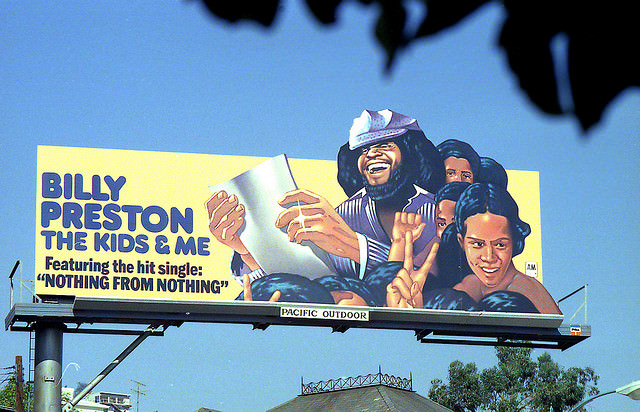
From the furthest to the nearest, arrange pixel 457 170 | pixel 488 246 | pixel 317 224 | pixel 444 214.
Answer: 1. pixel 457 170
2. pixel 444 214
3. pixel 488 246
4. pixel 317 224

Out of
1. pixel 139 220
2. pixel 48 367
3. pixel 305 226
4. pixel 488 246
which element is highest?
pixel 305 226

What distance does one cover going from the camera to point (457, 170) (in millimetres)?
30188

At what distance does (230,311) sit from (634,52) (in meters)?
26.2

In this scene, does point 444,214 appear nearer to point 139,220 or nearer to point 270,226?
point 270,226

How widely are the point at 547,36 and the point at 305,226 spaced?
27.3 m

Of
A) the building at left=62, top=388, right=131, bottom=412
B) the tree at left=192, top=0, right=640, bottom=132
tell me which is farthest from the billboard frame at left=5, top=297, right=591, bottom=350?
the building at left=62, top=388, right=131, bottom=412

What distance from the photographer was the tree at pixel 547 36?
1.62 m

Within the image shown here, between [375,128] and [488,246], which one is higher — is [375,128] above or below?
above

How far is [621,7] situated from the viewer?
1.64 m

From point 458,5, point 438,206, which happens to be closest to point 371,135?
point 438,206

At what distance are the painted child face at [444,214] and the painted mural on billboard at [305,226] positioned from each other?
0.04 meters

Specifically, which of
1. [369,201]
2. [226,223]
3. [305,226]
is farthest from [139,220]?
[369,201]

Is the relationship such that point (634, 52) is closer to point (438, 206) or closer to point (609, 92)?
point (609, 92)

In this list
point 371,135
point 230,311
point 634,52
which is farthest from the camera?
point 371,135
